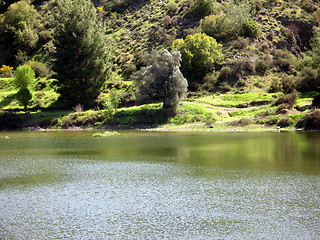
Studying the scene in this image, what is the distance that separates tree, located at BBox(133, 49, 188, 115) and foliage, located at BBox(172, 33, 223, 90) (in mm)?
16638

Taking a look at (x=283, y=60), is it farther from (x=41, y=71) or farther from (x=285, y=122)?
(x=41, y=71)

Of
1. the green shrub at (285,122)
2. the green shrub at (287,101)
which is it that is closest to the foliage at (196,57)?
the green shrub at (287,101)

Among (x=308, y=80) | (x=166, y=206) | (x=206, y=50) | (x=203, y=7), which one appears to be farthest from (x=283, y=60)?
(x=166, y=206)

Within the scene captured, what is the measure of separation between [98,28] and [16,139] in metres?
35.0

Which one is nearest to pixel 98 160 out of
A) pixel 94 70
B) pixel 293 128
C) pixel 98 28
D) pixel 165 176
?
pixel 165 176

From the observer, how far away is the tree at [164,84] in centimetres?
7369

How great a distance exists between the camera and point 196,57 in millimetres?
92812

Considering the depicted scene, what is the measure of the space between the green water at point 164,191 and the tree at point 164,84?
25.5m

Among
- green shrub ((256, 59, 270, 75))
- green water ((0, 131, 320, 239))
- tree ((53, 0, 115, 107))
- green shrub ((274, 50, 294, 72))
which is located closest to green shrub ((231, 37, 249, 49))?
green shrub ((256, 59, 270, 75))

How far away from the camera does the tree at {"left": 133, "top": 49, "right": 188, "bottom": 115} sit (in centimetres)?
7369

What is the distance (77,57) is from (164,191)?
59.7 meters

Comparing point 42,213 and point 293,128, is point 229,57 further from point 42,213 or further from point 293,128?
point 42,213

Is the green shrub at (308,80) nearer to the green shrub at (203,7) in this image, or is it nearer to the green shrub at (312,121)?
the green shrub at (312,121)

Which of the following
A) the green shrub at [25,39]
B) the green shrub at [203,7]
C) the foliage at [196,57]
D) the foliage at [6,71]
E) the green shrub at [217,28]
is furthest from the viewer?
the green shrub at [25,39]
